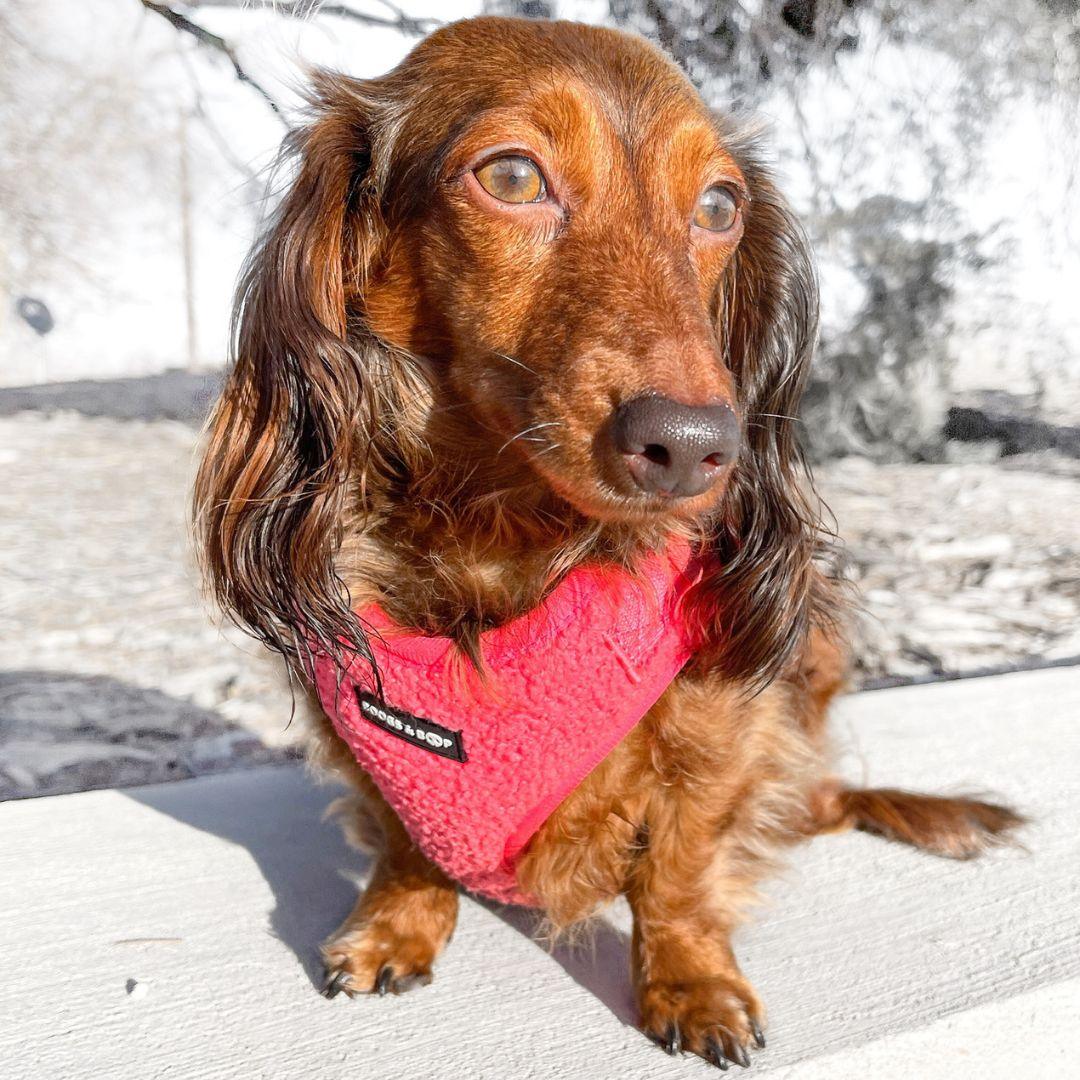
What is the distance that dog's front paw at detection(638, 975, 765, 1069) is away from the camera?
1418 mm

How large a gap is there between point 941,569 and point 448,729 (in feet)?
11.4

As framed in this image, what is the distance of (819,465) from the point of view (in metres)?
4.91

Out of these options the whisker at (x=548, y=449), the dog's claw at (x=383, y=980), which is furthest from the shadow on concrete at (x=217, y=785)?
the whisker at (x=548, y=449)

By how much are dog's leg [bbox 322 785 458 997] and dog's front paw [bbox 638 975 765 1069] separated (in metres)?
0.36

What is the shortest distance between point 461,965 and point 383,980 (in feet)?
0.46

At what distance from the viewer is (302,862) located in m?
2.05

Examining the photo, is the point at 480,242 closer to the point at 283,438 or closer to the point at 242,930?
the point at 283,438

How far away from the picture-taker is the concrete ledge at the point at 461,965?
1.43 metres

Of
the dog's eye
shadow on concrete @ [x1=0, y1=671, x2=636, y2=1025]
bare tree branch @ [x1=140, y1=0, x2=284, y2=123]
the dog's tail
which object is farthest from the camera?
bare tree branch @ [x1=140, y1=0, x2=284, y2=123]

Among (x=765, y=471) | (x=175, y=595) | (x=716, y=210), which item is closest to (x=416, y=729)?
(x=765, y=471)

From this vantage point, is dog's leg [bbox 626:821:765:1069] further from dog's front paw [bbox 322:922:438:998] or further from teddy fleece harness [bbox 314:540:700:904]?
dog's front paw [bbox 322:922:438:998]

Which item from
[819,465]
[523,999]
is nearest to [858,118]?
[819,465]

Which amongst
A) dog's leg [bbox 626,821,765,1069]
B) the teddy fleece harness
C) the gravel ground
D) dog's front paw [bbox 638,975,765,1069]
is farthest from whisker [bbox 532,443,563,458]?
the gravel ground

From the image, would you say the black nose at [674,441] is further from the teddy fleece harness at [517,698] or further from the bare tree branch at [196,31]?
the bare tree branch at [196,31]
